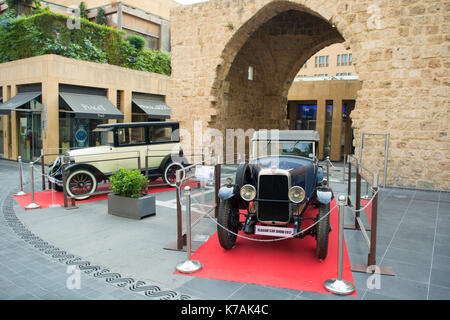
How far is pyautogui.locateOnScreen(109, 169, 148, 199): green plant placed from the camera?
6.12 meters

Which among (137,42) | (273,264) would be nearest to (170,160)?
(273,264)

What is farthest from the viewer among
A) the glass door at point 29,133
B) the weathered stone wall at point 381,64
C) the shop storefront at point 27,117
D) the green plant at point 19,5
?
the green plant at point 19,5

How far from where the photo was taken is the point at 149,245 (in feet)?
15.8

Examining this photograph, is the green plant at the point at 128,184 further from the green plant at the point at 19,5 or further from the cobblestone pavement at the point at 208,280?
the green plant at the point at 19,5

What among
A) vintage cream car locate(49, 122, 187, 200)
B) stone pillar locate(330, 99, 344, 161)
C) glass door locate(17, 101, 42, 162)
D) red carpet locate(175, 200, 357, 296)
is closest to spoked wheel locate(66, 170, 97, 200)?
vintage cream car locate(49, 122, 187, 200)

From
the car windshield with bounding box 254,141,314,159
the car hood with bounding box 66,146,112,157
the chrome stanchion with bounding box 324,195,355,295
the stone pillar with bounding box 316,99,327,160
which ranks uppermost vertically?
the stone pillar with bounding box 316,99,327,160

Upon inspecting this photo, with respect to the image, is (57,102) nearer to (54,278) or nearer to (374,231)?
(54,278)

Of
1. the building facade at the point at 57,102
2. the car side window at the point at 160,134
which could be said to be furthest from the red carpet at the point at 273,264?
the building facade at the point at 57,102

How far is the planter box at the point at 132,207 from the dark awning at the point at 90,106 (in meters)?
7.79

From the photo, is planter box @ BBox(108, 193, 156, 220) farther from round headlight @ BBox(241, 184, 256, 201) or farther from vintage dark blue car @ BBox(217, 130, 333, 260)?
round headlight @ BBox(241, 184, 256, 201)

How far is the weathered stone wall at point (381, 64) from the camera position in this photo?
8102 mm

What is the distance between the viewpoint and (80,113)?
1295 centimetres

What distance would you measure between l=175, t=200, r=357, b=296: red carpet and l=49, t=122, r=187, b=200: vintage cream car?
13.1 feet
